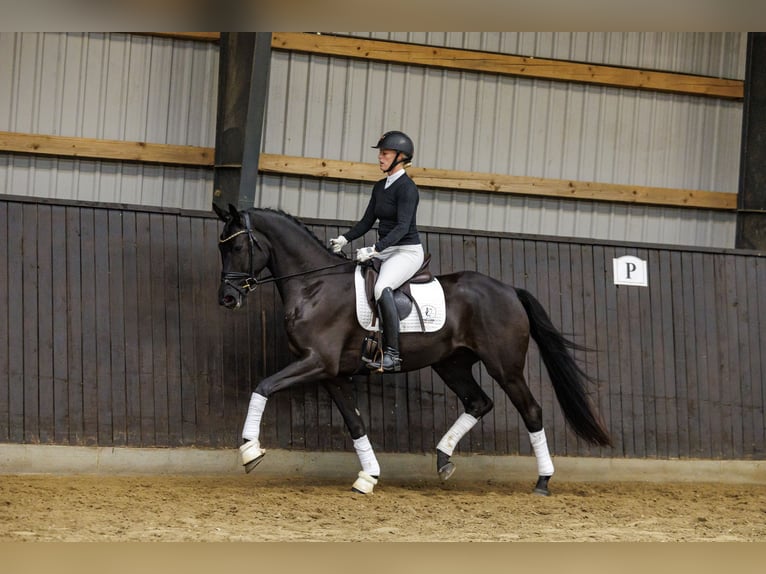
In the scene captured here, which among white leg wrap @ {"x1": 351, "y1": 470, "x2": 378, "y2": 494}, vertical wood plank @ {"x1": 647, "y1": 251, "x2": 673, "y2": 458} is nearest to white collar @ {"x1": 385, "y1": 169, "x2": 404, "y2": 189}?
white leg wrap @ {"x1": 351, "y1": 470, "x2": 378, "y2": 494}

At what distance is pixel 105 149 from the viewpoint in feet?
28.2

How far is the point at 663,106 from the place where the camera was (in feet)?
35.0

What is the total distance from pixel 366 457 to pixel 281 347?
128cm

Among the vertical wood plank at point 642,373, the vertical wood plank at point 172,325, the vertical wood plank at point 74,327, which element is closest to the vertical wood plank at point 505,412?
the vertical wood plank at point 642,373

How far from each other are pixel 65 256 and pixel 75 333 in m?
0.59

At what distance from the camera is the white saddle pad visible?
700 centimetres

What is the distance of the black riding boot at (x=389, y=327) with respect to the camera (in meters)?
6.89

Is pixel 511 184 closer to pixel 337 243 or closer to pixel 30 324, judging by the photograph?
pixel 337 243

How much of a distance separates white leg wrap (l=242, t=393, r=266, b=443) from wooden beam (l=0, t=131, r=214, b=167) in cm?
318

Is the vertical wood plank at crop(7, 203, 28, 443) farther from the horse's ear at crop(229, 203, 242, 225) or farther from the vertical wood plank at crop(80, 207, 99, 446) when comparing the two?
the horse's ear at crop(229, 203, 242, 225)

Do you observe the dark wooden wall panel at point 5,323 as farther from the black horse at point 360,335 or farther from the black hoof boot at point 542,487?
the black hoof boot at point 542,487

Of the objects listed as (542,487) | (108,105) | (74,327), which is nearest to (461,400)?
(542,487)
